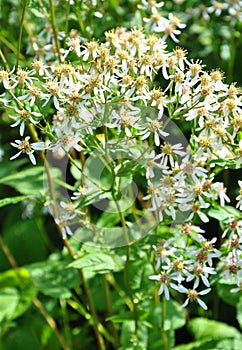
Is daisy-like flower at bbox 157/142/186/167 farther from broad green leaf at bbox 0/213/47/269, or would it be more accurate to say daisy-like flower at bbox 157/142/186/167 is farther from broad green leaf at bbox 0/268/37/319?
broad green leaf at bbox 0/213/47/269

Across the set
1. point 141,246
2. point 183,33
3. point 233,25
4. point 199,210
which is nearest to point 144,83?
point 199,210

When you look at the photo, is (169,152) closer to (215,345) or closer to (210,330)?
(215,345)

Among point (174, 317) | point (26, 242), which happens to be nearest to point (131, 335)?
point (174, 317)

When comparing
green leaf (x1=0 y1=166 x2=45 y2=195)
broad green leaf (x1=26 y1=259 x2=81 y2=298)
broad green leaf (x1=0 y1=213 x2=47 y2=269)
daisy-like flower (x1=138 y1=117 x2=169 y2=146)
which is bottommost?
broad green leaf (x1=0 y1=213 x2=47 y2=269)

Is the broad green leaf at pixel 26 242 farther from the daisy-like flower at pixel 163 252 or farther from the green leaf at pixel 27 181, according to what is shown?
the daisy-like flower at pixel 163 252

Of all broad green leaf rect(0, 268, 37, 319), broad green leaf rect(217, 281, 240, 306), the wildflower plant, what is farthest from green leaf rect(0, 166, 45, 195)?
broad green leaf rect(217, 281, 240, 306)

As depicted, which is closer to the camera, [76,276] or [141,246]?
[141,246]

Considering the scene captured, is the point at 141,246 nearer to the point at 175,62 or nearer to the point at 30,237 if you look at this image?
the point at 175,62

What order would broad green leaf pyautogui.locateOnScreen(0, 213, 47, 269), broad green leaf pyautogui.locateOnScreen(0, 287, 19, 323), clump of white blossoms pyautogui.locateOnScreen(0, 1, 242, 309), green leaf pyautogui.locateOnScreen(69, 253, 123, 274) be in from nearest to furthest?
clump of white blossoms pyautogui.locateOnScreen(0, 1, 242, 309), green leaf pyautogui.locateOnScreen(69, 253, 123, 274), broad green leaf pyautogui.locateOnScreen(0, 287, 19, 323), broad green leaf pyautogui.locateOnScreen(0, 213, 47, 269)

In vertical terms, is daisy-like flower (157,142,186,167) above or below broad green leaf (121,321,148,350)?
above
